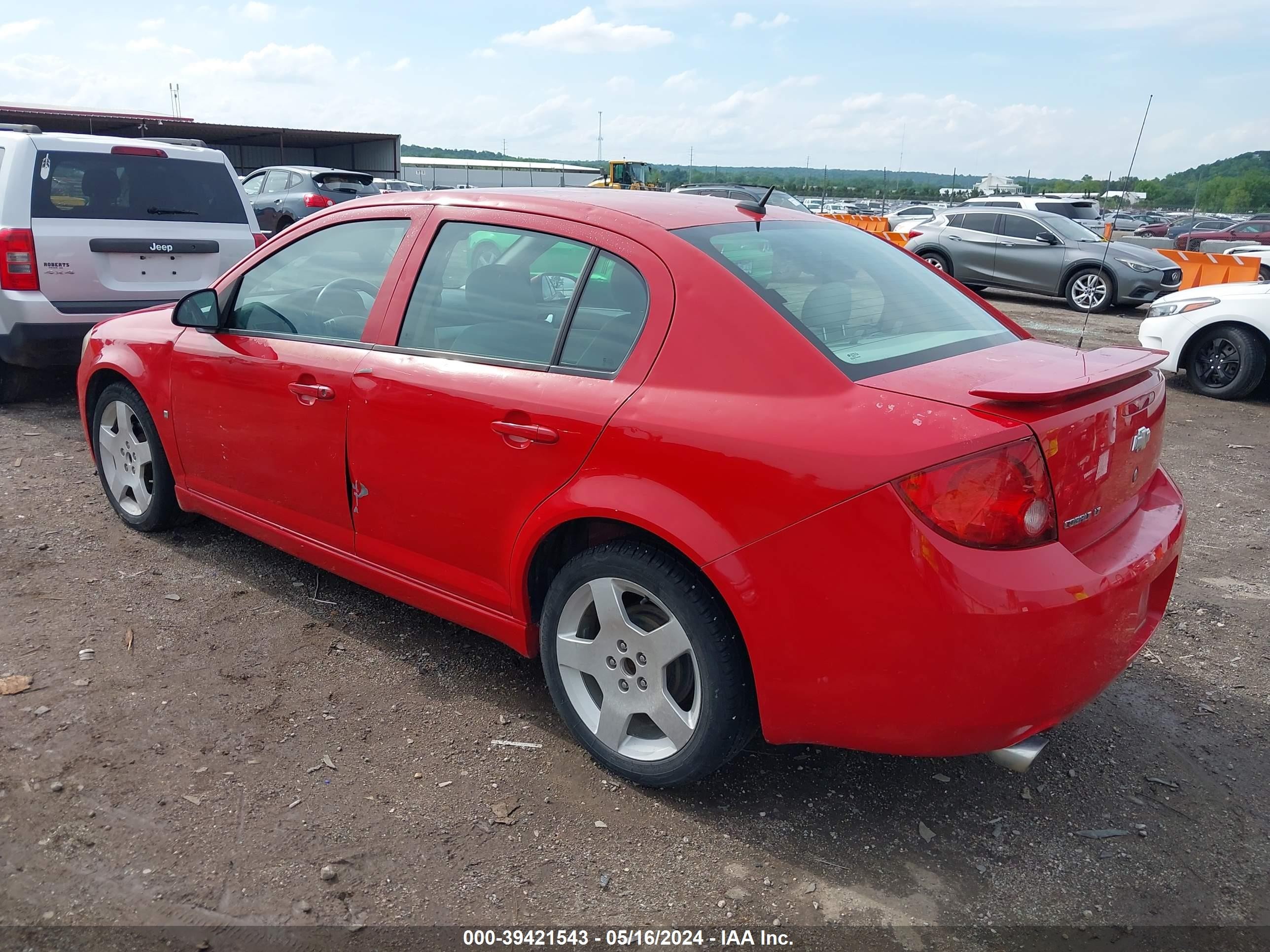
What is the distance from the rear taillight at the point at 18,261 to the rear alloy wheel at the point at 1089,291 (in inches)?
512

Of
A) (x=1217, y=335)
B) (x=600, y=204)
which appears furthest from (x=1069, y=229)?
(x=600, y=204)

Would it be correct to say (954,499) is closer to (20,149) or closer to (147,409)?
(147,409)

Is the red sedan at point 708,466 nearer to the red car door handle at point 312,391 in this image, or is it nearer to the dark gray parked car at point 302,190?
the red car door handle at point 312,391

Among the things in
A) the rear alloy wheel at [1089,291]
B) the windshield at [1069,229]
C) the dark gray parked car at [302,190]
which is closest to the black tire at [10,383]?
the dark gray parked car at [302,190]

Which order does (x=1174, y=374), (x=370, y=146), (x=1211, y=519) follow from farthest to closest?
(x=370, y=146) → (x=1174, y=374) → (x=1211, y=519)

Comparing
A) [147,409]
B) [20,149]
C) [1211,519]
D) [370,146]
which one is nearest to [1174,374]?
[1211,519]

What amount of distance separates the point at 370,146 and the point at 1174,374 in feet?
129

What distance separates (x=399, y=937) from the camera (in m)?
2.25

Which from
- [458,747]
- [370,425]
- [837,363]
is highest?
[837,363]

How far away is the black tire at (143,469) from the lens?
439 cm

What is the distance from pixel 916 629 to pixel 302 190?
729 inches

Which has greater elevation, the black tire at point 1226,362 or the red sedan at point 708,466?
the red sedan at point 708,466

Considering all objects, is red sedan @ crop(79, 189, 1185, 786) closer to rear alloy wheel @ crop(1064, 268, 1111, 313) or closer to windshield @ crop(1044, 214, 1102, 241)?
rear alloy wheel @ crop(1064, 268, 1111, 313)

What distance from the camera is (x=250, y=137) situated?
4228 centimetres
